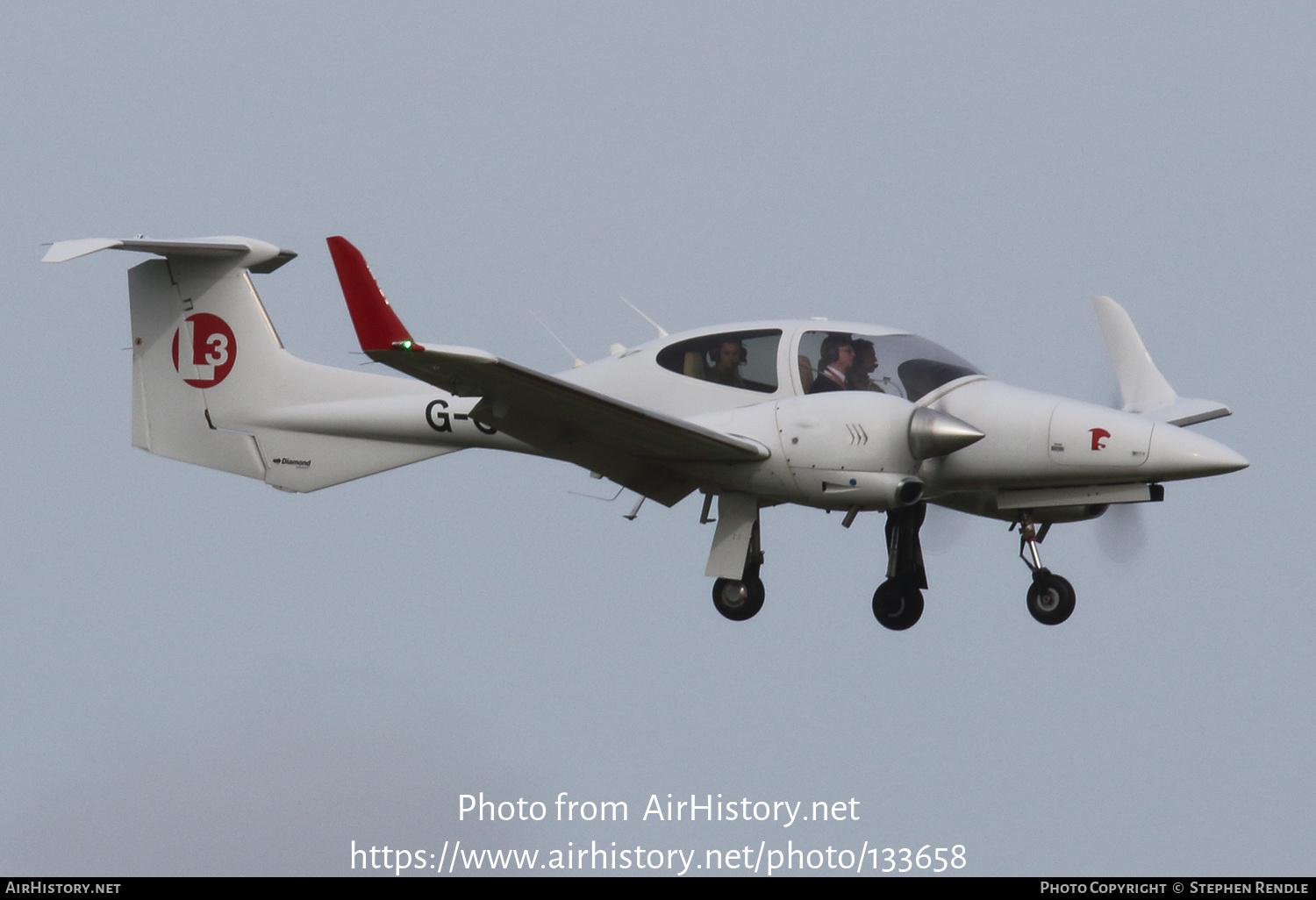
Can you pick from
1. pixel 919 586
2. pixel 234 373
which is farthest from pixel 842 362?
pixel 234 373

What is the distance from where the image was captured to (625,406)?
16.1 m

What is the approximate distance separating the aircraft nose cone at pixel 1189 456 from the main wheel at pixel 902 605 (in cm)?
279

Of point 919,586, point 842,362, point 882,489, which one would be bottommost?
point 919,586

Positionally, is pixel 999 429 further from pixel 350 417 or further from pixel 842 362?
pixel 350 417

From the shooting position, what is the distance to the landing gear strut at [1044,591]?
17.1m

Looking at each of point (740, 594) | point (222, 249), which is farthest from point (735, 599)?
point (222, 249)

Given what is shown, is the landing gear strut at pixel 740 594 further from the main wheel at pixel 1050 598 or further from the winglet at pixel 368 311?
the winglet at pixel 368 311

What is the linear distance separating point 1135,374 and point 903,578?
10.3ft

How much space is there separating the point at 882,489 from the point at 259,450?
6.73m

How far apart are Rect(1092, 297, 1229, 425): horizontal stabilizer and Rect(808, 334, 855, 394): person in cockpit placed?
3231mm

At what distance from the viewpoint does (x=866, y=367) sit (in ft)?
56.4

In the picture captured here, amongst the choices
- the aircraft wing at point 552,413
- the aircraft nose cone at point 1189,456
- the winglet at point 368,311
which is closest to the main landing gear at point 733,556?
the aircraft wing at point 552,413

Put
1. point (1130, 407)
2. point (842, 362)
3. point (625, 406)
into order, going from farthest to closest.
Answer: point (1130, 407) → point (842, 362) → point (625, 406)

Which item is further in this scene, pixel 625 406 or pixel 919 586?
pixel 919 586
